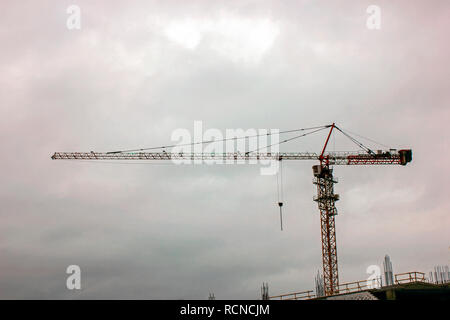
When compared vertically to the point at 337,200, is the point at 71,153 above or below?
above

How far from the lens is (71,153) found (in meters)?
102
